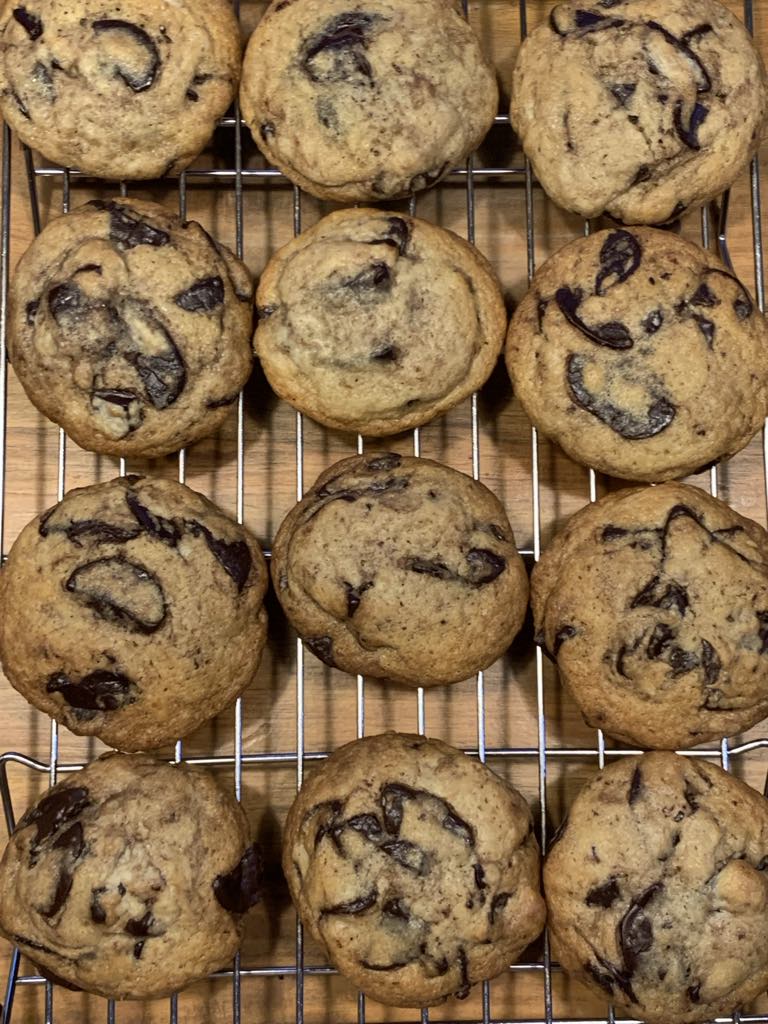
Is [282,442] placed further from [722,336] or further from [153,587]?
[722,336]

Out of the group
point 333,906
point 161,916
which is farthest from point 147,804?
point 333,906

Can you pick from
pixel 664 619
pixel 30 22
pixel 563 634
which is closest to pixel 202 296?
pixel 30 22

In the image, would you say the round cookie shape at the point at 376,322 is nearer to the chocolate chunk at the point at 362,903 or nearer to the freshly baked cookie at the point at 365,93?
the freshly baked cookie at the point at 365,93

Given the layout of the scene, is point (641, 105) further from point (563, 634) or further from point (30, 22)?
point (30, 22)

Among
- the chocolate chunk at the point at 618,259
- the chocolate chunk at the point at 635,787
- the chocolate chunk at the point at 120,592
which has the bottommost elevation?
the chocolate chunk at the point at 635,787

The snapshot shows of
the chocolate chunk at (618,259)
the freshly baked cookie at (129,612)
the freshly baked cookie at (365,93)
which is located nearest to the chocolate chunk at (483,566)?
the freshly baked cookie at (129,612)
